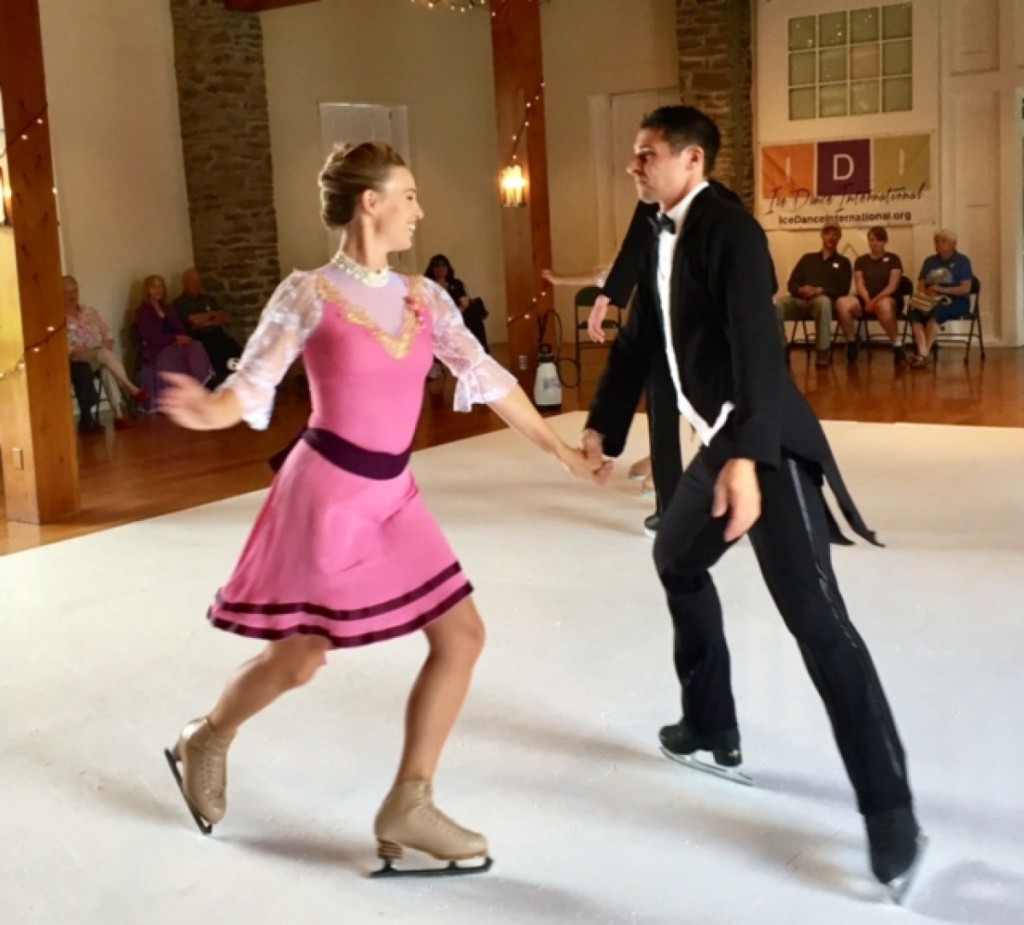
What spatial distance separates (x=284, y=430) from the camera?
8.27 metres

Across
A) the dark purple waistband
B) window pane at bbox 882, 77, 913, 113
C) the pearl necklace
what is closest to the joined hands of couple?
the dark purple waistband

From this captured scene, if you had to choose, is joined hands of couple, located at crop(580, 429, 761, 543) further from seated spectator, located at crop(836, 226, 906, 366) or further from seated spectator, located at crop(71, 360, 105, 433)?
seated spectator, located at crop(836, 226, 906, 366)

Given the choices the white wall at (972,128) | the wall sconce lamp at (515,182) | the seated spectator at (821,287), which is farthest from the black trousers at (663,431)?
the white wall at (972,128)

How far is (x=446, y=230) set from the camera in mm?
12367

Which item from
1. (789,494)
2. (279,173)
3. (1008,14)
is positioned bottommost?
(789,494)

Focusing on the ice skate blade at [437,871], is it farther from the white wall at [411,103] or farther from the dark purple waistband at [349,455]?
the white wall at [411,103]

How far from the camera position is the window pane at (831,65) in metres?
11.0

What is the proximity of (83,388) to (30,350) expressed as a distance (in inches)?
120

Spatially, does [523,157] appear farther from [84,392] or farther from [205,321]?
[84,392]

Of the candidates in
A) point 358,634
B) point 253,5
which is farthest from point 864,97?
point 358,634

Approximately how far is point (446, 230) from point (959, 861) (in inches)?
411

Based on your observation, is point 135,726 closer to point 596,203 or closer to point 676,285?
point 676,285

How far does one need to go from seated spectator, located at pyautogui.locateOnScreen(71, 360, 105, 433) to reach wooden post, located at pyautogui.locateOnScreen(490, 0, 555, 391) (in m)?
2.77

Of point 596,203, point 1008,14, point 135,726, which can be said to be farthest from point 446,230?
point 135,726
